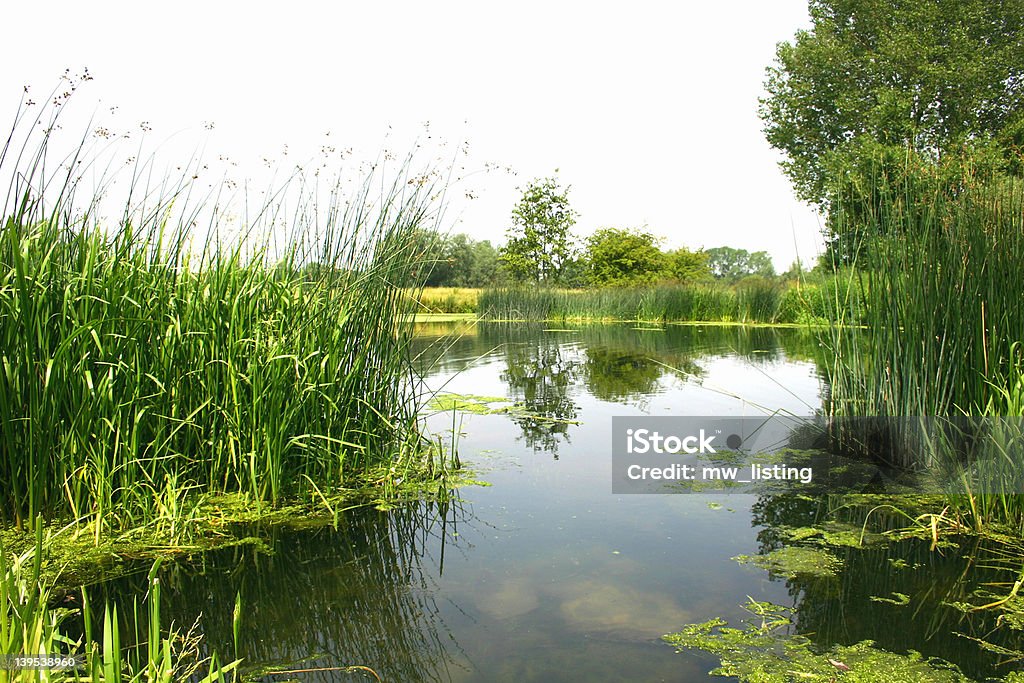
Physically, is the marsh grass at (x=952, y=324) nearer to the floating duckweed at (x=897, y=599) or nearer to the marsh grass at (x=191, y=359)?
the floating duckweed at (x=897, y=599)

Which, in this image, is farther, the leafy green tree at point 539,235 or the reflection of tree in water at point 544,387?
the leafy green tree at point 539,235

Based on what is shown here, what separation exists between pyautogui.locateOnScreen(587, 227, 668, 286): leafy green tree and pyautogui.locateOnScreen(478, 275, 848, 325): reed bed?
23.5ft

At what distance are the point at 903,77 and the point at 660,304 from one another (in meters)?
9.01

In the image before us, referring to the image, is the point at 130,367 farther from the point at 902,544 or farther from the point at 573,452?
the point at 902,544

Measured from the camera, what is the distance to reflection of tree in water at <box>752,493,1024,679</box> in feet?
6.18

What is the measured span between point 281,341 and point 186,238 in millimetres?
686

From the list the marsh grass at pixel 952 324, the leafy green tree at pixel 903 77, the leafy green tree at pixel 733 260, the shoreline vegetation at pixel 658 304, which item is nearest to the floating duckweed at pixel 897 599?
the marsh grass at pixel 952 324

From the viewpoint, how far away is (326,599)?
2.17 metres

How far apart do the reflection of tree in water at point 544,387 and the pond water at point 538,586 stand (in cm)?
72

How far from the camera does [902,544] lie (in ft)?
8.53

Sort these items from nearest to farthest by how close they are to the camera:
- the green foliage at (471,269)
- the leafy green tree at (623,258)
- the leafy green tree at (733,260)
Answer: the green foliage at (471,269)
the leafy green tree at (623,258)
the leafy green tree at (733,260)

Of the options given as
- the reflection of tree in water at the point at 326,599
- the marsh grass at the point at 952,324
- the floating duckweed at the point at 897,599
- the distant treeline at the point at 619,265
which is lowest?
the reflection of tree in water at the point at 326,599

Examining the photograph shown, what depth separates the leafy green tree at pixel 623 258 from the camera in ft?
84.4

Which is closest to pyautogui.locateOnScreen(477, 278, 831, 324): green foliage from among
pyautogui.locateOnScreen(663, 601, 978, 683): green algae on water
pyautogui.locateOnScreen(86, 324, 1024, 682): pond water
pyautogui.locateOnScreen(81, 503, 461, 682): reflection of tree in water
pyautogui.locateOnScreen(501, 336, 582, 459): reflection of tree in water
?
pyautogui.locateOnScreen(501, 336, 582, 459): reflection of tree in water
